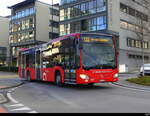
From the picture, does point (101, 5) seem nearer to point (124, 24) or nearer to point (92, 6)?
point (92, 6)

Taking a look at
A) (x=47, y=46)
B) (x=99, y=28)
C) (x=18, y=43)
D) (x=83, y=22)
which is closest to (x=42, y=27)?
(x=18, y=43)

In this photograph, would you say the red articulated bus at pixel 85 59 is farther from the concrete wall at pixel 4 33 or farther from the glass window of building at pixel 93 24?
the concrete wall at pixel 4 33

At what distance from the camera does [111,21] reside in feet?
138

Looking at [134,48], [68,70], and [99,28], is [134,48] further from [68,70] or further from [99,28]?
[68,70]

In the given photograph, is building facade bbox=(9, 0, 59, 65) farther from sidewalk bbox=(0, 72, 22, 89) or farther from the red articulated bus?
the red articulated bus

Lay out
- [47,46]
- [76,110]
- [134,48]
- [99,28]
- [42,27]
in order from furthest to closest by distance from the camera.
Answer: [42,27]
[134,48]
[99,28]
[47,46]
[76,110]

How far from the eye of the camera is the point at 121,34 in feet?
147

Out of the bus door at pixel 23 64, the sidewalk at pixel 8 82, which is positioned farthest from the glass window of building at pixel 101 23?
the bus door at pixel 23 64

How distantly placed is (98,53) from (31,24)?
4687 cm

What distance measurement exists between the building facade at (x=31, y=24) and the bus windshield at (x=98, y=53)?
4387 cm

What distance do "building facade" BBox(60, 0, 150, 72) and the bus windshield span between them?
85.9 ft

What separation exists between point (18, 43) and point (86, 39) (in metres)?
50.8

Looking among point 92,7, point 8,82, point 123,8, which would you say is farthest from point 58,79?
point 123,8

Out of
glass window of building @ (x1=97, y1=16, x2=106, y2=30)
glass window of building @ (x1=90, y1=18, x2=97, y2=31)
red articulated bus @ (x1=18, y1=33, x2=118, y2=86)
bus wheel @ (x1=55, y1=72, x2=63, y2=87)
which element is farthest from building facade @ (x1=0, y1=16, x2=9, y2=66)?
red articulated bus @ (x1=18, y1=33, x2=118, y2=86)
